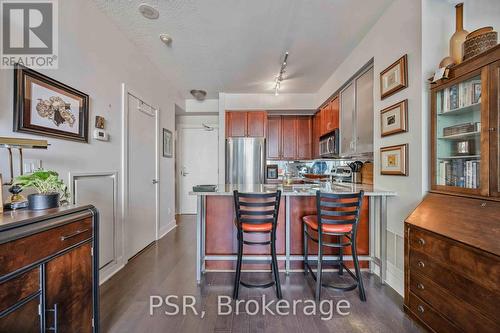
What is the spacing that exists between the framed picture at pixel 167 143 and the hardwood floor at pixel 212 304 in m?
1.86

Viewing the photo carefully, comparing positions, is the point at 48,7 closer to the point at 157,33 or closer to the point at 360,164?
the point at 157,33

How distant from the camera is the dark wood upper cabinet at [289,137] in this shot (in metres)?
4.64

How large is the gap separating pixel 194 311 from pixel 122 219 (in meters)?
1.44

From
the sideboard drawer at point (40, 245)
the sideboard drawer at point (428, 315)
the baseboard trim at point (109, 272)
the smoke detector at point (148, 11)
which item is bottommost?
the baseboard trim at point (109, 272)

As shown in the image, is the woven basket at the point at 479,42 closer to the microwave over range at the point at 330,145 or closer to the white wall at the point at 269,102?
the microwave over range at the point at 330,145

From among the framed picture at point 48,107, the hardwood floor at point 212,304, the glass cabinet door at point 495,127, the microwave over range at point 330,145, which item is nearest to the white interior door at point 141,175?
the hardwood floor at point 212,304

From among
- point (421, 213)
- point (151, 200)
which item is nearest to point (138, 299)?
point (151, 200)

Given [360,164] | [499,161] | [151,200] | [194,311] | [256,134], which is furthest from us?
[256,134]

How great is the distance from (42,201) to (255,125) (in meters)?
3.61

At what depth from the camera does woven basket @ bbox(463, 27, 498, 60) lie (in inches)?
55.4

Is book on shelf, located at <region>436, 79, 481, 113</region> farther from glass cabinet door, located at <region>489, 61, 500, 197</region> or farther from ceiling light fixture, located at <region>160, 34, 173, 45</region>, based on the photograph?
ceiling light fixture, located at <region>160, 34, 173, 45</region>

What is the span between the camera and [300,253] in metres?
2.44

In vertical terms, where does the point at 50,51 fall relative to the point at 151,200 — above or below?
above

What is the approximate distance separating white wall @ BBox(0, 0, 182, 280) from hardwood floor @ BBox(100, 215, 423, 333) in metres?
0.55
